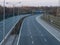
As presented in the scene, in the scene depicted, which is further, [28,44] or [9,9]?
[9,9]

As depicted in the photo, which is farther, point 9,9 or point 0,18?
point 9,9

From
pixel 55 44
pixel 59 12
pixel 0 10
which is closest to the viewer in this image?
pixel 55 44

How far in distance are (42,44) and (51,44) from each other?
1.13 m

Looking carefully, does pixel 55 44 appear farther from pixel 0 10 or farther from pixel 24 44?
pixel 0 10

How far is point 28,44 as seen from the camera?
1193 inches

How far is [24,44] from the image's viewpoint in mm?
30453

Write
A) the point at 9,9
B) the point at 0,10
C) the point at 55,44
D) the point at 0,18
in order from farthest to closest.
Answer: the point at 9,9 < the point at 0,10 < the point at 0,18 < the point at 55,44

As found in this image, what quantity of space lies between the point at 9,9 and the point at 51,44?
119658 mm

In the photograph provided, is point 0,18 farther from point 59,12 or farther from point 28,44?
point 28,44

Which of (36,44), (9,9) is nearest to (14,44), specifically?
(36,44)

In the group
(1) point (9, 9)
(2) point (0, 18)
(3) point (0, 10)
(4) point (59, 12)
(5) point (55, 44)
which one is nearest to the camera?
(5) point (55, 44)

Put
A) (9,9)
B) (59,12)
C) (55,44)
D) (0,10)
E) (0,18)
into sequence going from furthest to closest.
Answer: (9,9) < (59,12) < (0,10) < (0,18) < (55,44)

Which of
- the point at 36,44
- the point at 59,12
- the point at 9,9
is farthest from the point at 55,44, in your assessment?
the point at 9,9

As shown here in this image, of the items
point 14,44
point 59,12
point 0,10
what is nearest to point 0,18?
point 0,10
